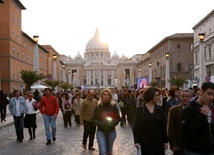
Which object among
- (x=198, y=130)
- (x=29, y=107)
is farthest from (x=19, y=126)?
(x=198, y=130)

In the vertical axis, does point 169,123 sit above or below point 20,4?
below

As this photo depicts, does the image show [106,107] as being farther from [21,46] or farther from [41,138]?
[21,46]

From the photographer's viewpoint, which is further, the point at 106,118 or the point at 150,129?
the point at 106,118

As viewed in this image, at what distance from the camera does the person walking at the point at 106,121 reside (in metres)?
9.01

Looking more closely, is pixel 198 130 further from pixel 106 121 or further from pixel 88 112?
pixel 88 112

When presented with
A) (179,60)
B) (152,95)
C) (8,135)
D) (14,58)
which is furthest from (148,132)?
(179,60)

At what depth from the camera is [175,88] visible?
10.1 metres

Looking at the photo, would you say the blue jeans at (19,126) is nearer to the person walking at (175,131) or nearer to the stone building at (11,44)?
the person walking at (175,131)

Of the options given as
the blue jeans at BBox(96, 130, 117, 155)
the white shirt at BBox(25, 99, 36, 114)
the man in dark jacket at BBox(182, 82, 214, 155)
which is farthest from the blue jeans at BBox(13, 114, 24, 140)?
the man in dark jacket at BBox(182, 82, 214, 155)

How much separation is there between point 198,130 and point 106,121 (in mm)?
3544

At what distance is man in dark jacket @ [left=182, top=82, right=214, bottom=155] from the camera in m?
5.68

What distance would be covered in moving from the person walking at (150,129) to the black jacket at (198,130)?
1.17 metres

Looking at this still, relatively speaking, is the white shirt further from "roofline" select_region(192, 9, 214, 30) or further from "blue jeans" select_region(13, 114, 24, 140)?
"roofline" select_region(192, 9, 214, 30)

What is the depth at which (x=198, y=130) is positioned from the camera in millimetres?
5707
